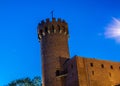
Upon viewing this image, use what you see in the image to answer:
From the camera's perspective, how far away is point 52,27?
174 feet

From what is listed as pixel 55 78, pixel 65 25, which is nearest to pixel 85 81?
pixel 55 78

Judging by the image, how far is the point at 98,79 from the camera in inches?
1879

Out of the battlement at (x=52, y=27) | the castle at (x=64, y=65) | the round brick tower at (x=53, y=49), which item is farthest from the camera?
the battlement at (x=52, y=27)

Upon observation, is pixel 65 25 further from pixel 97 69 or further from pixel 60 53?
pixel 97 69

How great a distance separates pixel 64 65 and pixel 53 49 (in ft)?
10.6

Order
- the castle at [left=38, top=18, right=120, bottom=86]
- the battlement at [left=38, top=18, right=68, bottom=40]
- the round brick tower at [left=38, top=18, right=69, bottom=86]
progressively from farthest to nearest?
the battlement at [left=38, top=18, right=68, bottom=40]
the round brick tower at [left=38, top=18, right=69, bottom=86]
the castle at [left=38, top=18, right=120, bottom=86]

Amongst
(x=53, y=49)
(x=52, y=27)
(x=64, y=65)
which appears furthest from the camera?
(x=52, y=27)

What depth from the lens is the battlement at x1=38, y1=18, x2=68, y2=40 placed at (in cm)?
5275

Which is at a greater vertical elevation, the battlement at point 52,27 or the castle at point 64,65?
the battlement at point 52,27

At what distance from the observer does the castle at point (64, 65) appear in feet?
155

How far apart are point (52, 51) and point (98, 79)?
880 cm

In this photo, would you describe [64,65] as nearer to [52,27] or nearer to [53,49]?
[53,49]

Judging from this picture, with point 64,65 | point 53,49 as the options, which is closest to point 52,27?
point 53,49

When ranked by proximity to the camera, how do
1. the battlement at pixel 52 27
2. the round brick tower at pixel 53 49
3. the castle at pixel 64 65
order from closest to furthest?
the castle at pixel 64 65 < the round brick tower at pixel 53 49 < the battlement at pixel 52 27
